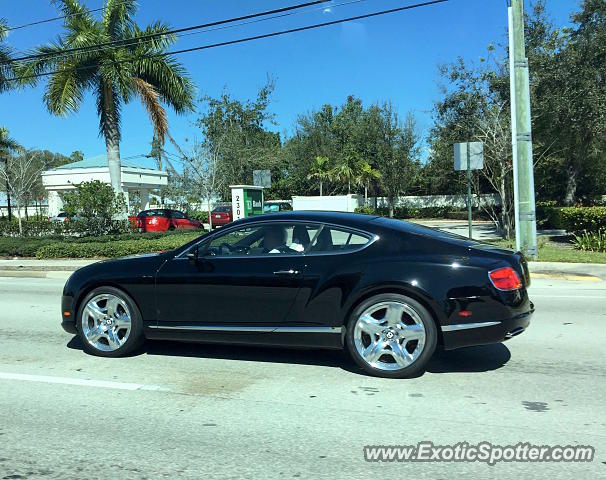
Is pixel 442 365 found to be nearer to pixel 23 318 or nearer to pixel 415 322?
pixel 415 322

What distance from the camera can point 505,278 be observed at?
16.2 feet

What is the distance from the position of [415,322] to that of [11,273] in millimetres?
14076

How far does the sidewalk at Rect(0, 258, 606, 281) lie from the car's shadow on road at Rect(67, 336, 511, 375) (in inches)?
268

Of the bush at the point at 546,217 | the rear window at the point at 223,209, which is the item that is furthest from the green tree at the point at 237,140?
the bush at the point at 546,217

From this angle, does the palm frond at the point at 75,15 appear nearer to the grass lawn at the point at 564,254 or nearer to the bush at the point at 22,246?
the bush at the point at 22,246

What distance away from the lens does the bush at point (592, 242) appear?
15.6 m

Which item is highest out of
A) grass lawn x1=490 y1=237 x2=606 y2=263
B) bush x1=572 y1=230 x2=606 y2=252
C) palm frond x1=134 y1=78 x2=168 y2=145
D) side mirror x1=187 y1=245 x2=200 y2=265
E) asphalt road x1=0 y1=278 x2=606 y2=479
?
palm frond x1=134 y1=78 x2=168 y2=145

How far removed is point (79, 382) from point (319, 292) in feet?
8.21

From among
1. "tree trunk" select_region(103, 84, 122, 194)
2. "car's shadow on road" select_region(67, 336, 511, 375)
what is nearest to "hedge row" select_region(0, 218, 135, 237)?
"tree trunk" select_region(103, 84, 122, 194)

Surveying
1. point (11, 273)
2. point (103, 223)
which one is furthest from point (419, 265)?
point (103, 223)

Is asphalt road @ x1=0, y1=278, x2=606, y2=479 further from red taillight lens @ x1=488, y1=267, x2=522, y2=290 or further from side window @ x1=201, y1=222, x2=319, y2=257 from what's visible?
side window @ x1=201, y1=222, x2=319, y2=257

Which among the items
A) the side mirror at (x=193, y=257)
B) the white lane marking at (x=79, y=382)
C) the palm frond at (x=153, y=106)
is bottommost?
the white lane marking at (x=79, y=382)

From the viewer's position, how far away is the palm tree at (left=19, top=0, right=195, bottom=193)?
1941cm

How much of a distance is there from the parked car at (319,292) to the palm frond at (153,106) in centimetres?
1509
